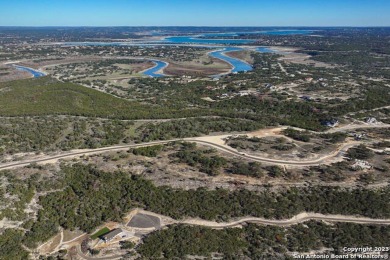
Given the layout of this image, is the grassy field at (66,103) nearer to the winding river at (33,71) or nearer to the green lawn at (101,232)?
the winding river at (33,71)

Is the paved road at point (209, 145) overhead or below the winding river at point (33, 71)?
below

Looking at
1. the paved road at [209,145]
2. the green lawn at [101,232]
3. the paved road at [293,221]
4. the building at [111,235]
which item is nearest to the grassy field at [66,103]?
the paved road at [209,145]

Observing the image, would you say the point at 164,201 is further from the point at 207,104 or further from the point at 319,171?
the point at 207,104

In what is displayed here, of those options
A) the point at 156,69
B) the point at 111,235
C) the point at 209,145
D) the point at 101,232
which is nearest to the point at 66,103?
the point at 209,145

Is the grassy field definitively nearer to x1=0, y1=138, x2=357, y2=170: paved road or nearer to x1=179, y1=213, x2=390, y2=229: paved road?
x1=0, y1=138, x2=357, y2=170: paved road

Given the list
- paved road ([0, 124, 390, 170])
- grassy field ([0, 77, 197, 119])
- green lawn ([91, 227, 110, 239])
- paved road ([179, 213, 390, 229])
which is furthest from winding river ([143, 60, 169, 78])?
paved road ([179, 213, 390, 229])

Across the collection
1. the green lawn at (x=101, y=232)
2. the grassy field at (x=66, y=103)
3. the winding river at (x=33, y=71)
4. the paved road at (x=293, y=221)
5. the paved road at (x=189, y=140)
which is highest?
the winding river at (x=33, y=71)

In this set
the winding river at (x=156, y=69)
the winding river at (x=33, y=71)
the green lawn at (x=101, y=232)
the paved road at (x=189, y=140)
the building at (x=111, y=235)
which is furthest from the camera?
the winding river at (x=156, y=69)

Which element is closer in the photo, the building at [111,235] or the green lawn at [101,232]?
the building at [111,235]
